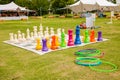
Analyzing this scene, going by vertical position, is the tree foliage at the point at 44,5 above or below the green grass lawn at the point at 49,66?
above

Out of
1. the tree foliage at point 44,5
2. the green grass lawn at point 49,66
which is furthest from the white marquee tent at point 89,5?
the green grass lawn at point 49,66

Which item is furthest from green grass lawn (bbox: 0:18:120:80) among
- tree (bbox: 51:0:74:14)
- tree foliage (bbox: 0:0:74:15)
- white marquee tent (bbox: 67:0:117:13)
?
tree foliage (bbox: 0:0:74:15)

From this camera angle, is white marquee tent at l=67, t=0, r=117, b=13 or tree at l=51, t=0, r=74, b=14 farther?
tree at l=51, t=0, r=74, b=14

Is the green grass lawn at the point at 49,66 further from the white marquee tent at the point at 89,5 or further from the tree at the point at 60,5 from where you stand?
the tree at the point at 60,5

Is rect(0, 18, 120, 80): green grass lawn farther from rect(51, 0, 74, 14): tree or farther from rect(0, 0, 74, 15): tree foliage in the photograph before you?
rect(0, 0, 74, 15): tree foliage

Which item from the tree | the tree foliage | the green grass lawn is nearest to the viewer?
the green grass lawn

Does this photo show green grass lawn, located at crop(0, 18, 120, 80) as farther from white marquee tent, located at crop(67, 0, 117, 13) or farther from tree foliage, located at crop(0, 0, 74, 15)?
tree foliage, located at crop(0, 0, 74, 15)

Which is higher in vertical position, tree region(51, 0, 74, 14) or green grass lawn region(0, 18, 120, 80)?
tree region(51, 0, 74, 14)

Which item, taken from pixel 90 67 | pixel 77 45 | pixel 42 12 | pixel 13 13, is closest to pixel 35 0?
pixel 42 12

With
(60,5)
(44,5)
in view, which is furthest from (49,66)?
(44,5)

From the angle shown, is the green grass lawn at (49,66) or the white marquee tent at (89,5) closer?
the green grass lawn at (49,66)

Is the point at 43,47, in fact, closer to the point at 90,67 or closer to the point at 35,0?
the point at 90,67

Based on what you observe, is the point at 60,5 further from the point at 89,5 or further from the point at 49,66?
the point at 49,66

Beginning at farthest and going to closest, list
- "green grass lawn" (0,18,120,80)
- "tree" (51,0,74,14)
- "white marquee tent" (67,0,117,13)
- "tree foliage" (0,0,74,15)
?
"tree foliage" (0,0,74,15) < "tree" (51,0,74,14) < "white marquee tent" (67,0,117,13) < "green grass lawn" (0,18,120,80)
